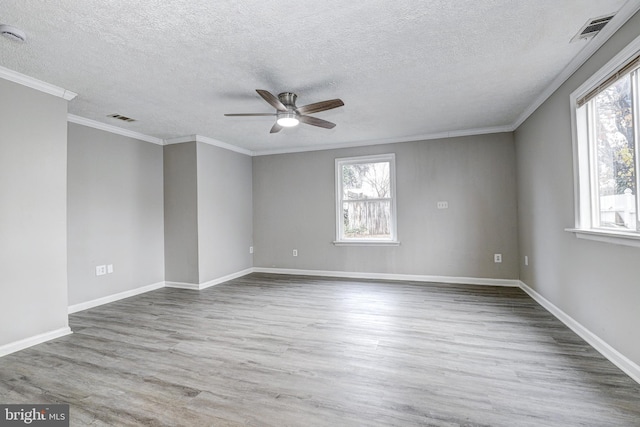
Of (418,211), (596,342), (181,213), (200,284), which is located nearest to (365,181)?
(418,211)

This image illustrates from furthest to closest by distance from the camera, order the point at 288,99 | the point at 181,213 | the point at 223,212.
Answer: the point at 223,212, the point at 181,213, the point at 288,99

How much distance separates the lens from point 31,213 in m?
2.78

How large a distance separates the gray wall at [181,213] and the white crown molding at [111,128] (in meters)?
0.24

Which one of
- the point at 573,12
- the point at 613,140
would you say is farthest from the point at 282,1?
the point at 613,140

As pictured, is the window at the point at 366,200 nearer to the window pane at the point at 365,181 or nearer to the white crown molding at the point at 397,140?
the window pane at the point at 365,181

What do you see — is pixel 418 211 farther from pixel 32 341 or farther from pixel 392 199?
pixel 32 341

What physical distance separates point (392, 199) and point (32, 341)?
4.76 metres

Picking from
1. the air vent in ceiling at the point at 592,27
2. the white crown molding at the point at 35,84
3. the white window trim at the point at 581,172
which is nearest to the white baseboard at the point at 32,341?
the white crown molding at the point at 35,84

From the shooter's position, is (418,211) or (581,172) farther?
(418,211)

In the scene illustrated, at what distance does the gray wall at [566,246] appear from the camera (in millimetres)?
2102

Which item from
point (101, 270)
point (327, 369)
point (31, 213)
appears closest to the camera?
point (327, 369)

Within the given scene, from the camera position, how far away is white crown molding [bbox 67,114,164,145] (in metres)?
3.79

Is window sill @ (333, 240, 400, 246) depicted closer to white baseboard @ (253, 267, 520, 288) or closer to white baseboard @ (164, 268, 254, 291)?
white baseboard @ (253, 267, 520, 288)

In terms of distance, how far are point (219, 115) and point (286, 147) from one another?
193 cm
